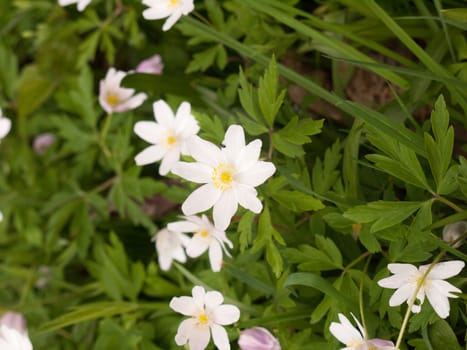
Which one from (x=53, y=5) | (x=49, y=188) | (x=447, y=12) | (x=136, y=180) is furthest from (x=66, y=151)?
(x=447, y=12)

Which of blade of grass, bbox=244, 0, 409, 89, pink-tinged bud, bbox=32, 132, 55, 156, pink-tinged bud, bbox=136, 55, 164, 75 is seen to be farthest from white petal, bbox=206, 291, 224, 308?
pink-tinged bud, bbox=32, 132, 55, 156

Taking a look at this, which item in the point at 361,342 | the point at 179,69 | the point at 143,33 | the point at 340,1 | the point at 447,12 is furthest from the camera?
the point at 143,33

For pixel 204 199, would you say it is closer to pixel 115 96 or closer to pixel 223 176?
pixel 223 176

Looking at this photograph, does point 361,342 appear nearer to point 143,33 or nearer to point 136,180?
point 136,180

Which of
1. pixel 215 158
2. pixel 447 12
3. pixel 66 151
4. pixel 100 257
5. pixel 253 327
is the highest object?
pixel 447 12

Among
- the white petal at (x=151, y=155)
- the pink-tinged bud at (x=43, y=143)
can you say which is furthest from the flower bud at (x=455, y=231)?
the pink-tinged bud at (x=43, y=143)

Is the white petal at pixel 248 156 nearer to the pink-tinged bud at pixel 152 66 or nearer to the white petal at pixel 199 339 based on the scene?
the white petal at pixel 199 339

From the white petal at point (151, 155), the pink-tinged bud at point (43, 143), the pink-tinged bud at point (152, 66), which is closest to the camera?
the white petal at point (151, 155)
